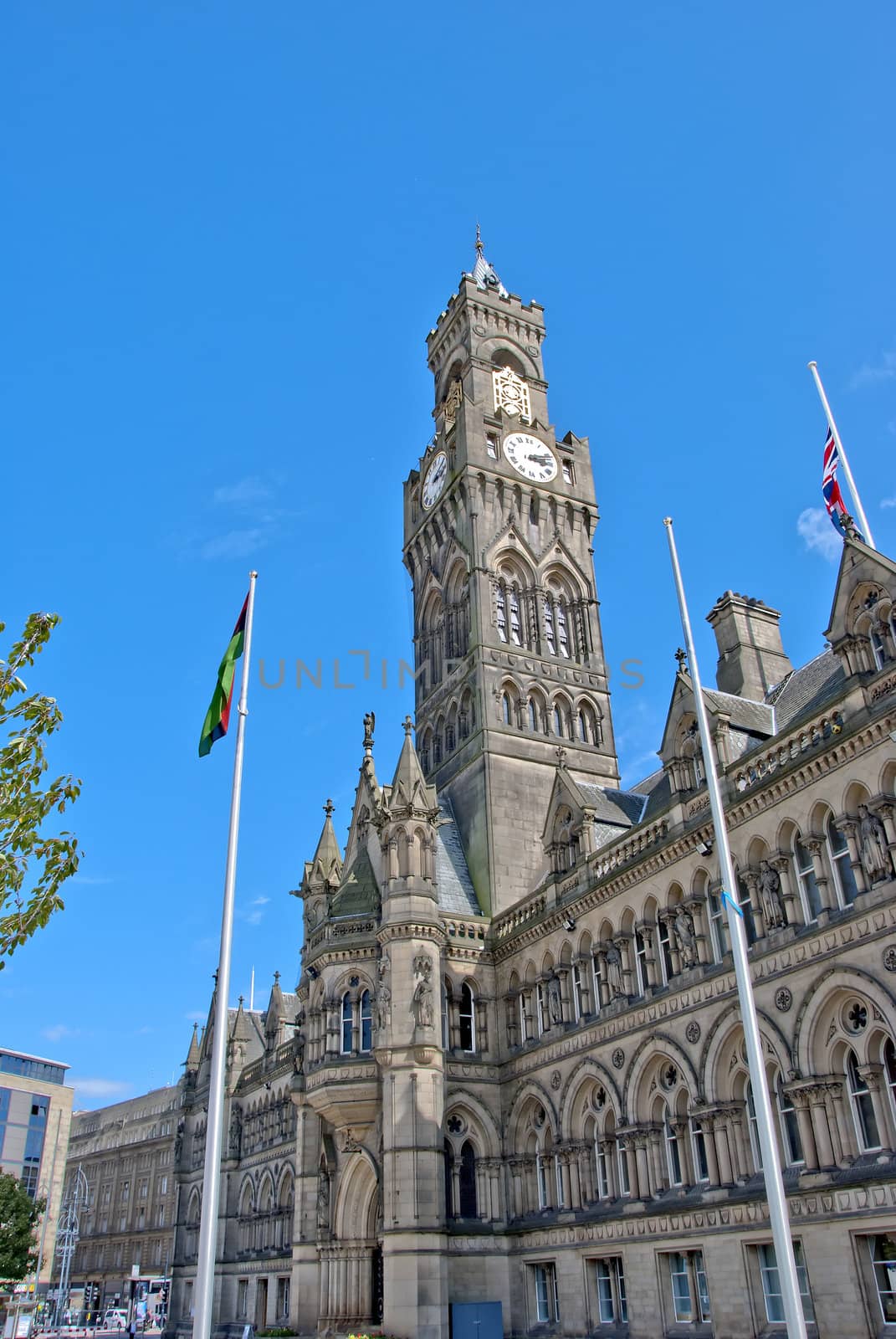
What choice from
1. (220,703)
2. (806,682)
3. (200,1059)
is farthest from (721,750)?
(200,1059)

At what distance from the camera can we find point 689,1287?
27.7m

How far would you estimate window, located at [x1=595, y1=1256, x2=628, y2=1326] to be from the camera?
30.5 m

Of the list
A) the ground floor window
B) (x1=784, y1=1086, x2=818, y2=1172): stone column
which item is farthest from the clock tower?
the ground floor window

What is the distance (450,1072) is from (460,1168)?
3004mm

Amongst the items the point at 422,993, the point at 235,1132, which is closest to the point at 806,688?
the point at 422,993

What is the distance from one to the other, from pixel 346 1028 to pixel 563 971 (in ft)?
27.7

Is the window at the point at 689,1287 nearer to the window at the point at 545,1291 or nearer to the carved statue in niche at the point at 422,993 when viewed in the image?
the window at the point at 545,1291

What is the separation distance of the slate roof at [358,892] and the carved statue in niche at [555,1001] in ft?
24.2

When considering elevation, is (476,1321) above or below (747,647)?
below

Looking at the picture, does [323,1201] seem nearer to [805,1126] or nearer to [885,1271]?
[805,1126]

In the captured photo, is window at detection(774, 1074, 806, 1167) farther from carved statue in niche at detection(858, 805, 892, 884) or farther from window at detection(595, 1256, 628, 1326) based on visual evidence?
window at detection(595, 1256, 628, 1326)

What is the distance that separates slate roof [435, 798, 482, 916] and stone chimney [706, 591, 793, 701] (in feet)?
38.8

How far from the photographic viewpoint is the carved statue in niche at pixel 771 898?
25922 mm

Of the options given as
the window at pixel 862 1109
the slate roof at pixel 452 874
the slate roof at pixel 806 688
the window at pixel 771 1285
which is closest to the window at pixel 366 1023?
the slate roof at pixel 452 874
